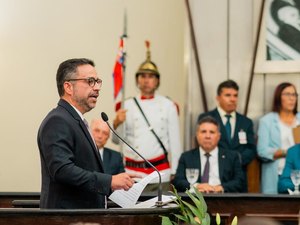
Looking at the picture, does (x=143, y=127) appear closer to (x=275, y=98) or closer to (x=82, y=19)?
(x=275, y=98)

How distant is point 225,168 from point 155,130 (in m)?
0.90

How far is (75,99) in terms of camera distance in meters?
4.44

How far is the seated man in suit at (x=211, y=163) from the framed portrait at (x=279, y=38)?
5.09ft

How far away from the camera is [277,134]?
7.34m

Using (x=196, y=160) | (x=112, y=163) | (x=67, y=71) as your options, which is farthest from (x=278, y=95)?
(x=67, y=71)

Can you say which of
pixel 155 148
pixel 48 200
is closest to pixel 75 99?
pixel 48 200

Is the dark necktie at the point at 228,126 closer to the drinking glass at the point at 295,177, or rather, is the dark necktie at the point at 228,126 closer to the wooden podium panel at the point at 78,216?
the drinking glass at the point at 295,177

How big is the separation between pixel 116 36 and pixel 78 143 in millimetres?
4920

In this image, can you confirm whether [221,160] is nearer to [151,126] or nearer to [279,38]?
[151,126]

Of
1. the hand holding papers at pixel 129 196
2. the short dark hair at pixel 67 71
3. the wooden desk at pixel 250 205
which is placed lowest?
the wooden desk at pixel 250 205

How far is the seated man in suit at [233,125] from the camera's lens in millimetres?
7328

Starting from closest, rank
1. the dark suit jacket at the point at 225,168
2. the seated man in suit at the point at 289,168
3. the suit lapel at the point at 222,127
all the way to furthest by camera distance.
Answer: the seated man in suit at the point at 289,168 < the dark suit jacket at the point at 225,168 < the suit lapel at the point at 222,127

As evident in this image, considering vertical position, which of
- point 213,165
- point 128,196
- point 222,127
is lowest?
point 128,196

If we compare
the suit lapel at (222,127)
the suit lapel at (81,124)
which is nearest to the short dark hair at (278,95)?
the suit lapel at (222,127)
